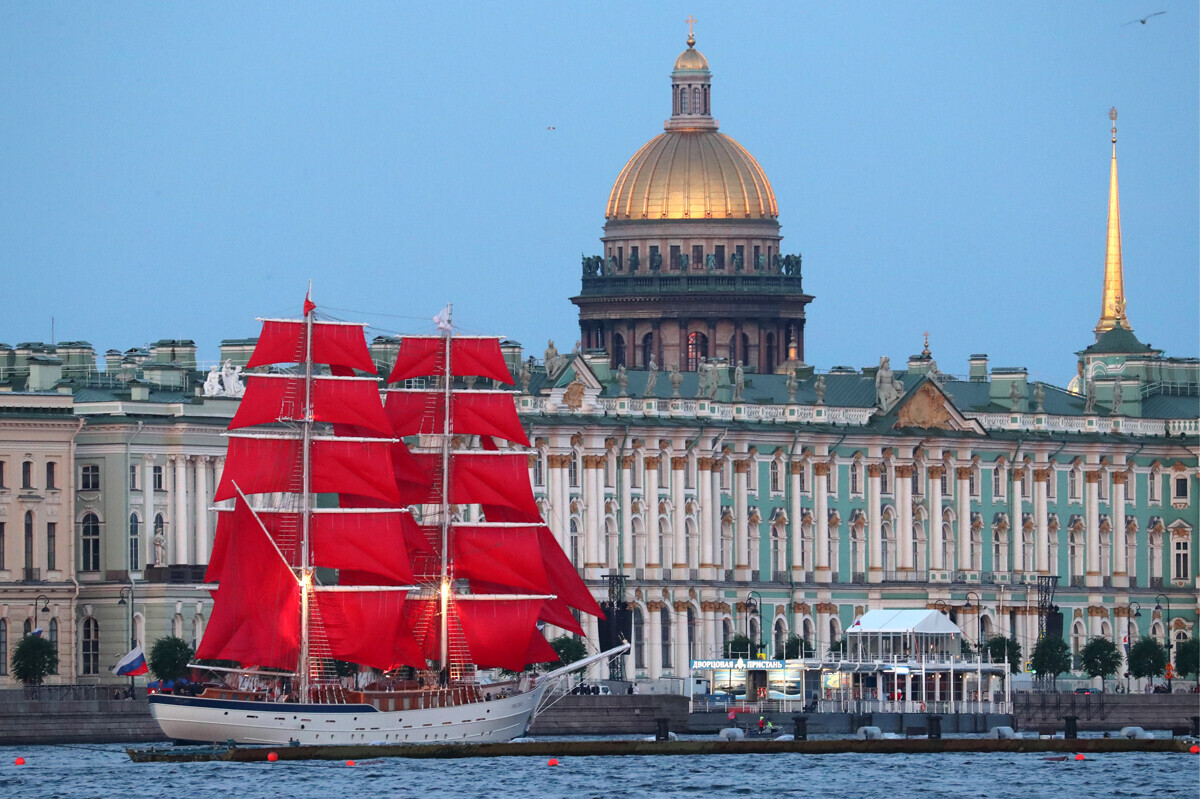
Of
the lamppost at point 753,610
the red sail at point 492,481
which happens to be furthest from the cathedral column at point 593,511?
the red sail at point 492,481

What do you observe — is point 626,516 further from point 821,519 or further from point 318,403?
point 318,403

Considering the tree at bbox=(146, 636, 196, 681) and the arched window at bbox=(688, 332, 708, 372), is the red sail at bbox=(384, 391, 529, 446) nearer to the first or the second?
the tree at bbox=(146, 636, 196, 681)

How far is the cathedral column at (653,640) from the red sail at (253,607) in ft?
105

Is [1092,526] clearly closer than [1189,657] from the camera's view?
No

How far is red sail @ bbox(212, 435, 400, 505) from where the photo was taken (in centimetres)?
13462

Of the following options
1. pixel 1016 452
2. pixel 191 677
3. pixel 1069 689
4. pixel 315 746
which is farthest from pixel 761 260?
pixel 315 746

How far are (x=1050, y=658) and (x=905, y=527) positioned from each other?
1215 cm

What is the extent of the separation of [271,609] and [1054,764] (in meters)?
19.9

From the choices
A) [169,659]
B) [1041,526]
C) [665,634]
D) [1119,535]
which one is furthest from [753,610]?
[169,659]

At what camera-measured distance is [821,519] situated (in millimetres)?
170625

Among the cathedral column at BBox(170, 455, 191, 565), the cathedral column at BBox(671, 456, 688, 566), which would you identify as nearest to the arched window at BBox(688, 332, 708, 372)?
the cathedral column at BBox(671, 456, 688, 566)

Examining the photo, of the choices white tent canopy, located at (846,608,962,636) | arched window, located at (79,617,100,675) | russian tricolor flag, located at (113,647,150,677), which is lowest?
russian tricolor flag, located at (113,647,150,677)

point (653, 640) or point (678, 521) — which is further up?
point (678, 521)

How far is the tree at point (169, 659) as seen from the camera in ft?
472
